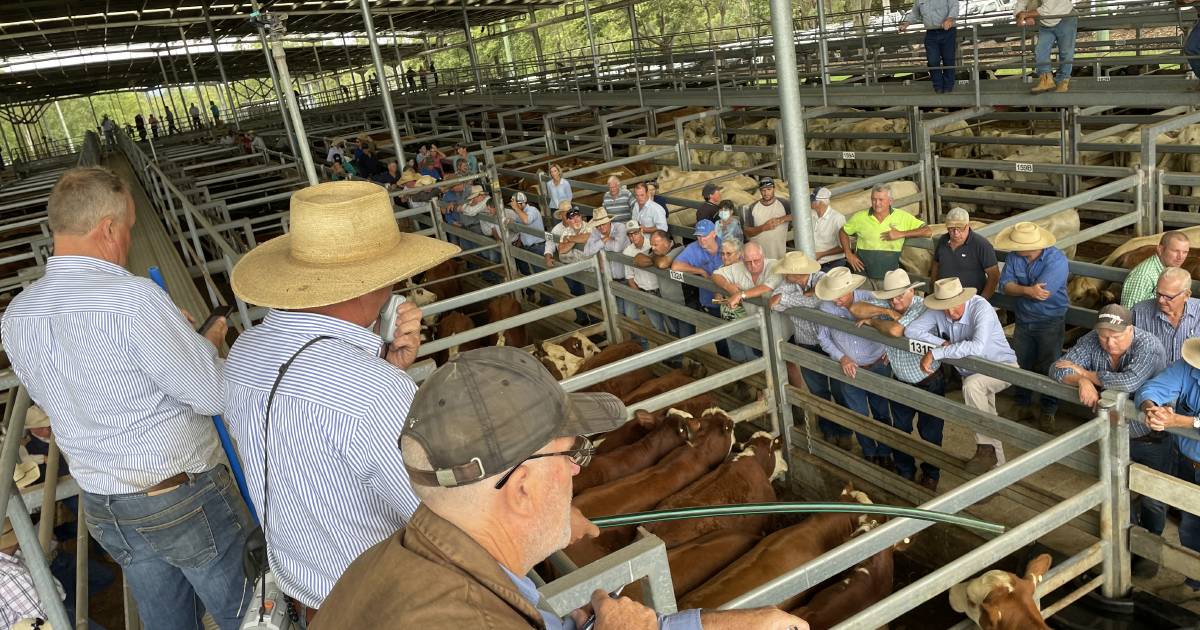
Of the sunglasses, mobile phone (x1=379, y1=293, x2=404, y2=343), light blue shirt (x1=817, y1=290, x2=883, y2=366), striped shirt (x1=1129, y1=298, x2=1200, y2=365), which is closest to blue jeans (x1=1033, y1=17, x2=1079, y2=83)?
striped shirt (x1=1129, y1=298, x2=1200, y2=365)

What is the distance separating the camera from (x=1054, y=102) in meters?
10.2

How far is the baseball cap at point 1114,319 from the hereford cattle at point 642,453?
7.23 feet

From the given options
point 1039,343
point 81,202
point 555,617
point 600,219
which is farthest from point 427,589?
point 600,219

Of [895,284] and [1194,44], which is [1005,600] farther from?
[1194,44]

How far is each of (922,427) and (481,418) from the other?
4980 millimetres

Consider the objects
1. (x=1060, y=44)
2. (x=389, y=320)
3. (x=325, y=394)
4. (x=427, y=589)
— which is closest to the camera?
(x=427, y=589)

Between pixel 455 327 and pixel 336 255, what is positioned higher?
pixel 336 255

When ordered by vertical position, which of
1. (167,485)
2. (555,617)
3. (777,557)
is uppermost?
(555,617)

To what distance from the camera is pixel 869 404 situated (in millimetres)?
5965

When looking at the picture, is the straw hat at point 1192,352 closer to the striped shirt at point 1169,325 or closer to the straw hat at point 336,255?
the striped shirt at point 1169,325

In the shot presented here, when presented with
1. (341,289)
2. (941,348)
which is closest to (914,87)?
(941,348)

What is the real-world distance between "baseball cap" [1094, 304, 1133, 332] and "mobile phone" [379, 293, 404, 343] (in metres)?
3.80

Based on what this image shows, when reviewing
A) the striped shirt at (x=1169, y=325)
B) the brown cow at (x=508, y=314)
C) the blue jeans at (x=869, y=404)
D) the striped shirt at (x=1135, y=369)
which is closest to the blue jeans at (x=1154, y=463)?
the striped shirt at (x=1135, y=369)

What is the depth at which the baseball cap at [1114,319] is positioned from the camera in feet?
15.4
